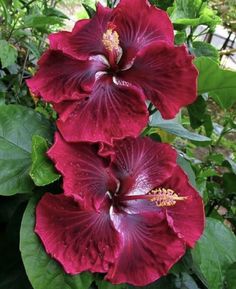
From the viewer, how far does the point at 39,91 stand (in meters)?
0.73

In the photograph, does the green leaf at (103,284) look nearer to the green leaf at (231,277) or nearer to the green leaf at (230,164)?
the green leaf at (231,277)

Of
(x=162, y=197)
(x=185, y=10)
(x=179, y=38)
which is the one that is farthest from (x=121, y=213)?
(x=185, y=10)

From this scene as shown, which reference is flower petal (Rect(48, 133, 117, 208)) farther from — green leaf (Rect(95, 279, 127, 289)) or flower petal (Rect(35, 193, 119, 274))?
green leaf (Rect(95, 279, 127, 289))

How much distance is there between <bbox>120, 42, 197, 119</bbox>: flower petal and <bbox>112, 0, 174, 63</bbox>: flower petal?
40 millimetres

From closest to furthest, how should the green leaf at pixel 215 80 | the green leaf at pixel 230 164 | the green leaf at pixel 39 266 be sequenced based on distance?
the green leaf at pixel 39 266, the green leaf at pixel 215 80, the green leaf at pixel 230 164

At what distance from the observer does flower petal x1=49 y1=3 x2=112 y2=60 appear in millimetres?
757

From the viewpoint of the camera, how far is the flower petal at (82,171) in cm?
69

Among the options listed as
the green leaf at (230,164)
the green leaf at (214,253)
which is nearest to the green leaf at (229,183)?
the green leaf at (230,164)

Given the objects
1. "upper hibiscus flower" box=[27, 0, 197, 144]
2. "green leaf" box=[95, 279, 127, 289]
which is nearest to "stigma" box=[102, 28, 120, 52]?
"upper hibiscus flower" box=[27, 0, 197, 144]

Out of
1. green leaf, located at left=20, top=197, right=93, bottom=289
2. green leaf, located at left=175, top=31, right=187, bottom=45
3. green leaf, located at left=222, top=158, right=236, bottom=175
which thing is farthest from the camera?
green leaf, located at left=222, top=158, right=236, bottom=175

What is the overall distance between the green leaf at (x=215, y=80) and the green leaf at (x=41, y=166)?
0.99 ft

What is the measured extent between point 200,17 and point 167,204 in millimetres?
459

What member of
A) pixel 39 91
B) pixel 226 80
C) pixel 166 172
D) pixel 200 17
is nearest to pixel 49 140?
pixel 39 91

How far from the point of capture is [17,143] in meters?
0.78
